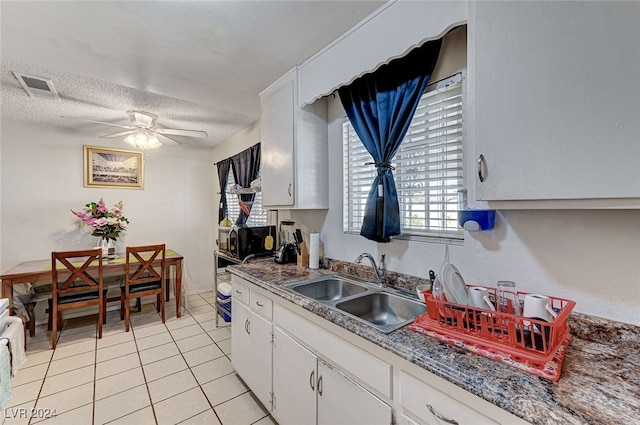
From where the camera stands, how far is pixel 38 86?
7.22 feet

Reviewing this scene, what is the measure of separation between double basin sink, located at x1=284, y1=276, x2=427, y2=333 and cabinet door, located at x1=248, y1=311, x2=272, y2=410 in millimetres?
353

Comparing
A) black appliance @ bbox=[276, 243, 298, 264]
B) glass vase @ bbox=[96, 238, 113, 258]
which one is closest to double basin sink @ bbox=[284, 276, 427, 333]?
black appliance @ bbox=[276, 243, 298, 264]

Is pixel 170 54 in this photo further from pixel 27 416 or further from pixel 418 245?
pixel 27 416

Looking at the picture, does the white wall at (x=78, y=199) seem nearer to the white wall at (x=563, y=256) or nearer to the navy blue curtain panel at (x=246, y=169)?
the navy blue curtain panel at (x=246, y=169)

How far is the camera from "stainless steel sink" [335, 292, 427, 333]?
1416 mm

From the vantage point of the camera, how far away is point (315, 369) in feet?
4.29

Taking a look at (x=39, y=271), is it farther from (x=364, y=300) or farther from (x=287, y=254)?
(x=364, y=300)

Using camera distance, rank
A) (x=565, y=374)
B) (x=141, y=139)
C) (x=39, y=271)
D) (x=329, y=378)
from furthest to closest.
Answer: (x=141, y=139) < (x=39, y=271) < (x=329, y=378) < (x=565, y=374)

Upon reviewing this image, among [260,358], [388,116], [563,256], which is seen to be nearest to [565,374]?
[563,256]

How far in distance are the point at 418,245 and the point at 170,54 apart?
1940mm

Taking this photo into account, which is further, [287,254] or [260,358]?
[287,254]

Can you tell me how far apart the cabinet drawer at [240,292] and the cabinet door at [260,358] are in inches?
4.9

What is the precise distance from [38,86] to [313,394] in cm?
305

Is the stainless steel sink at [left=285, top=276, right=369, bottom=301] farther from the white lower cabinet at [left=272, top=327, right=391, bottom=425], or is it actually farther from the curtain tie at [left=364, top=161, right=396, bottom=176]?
the curtain tie at [left=364, top=161, right=396, bottom=176]
